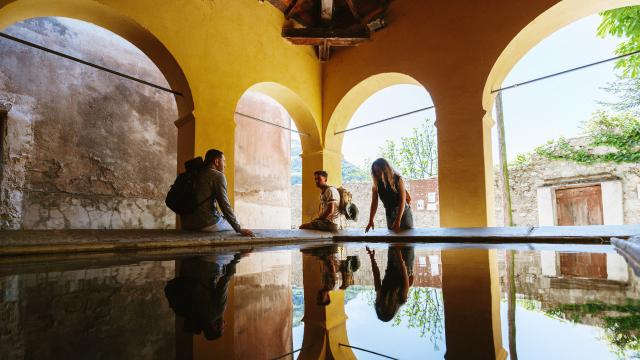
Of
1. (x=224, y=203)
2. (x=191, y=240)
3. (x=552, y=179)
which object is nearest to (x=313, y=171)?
(x=224, y=203)

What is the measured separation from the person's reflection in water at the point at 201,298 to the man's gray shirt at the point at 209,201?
279 centimetres

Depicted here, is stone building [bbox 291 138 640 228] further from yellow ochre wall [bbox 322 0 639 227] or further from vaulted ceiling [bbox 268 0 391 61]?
vaulted ceiling [bbox 268 0 391 61]

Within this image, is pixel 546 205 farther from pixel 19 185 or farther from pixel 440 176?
pixel 19 185

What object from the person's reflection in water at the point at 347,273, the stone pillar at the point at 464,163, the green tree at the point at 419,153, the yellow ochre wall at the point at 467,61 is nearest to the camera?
the person's reflection in water at the point at 347,273

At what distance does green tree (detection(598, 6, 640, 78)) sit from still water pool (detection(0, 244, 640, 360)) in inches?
272

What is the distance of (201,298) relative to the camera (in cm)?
107

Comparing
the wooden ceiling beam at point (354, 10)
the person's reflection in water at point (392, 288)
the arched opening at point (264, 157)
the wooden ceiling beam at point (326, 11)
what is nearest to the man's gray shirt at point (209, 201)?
the person's reflection in water at point (392, 288)

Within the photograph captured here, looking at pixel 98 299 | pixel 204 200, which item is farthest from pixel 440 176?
pixel 98 299

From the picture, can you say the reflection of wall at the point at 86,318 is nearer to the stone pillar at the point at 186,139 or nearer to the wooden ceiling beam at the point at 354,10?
the stone pillar at the point at 186,139

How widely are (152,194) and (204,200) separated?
416 centimetres

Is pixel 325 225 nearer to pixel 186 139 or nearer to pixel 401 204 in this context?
pixel 401 204

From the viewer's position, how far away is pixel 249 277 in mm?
1551

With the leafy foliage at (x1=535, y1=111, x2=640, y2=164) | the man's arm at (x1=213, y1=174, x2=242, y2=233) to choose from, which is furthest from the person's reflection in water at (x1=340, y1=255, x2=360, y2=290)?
the leafy foliage at (x1=535, y1=111, x2=640, y2=164)

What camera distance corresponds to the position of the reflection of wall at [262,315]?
2.13ft
